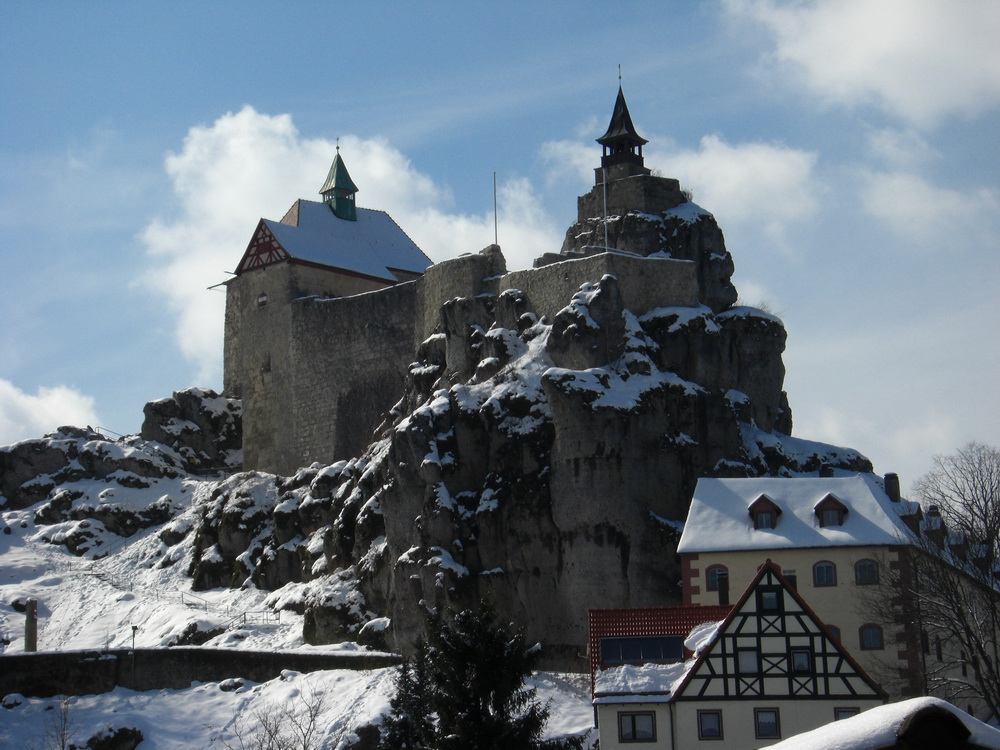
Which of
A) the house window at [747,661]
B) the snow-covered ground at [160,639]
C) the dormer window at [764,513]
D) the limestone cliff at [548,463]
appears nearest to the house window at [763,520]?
the dormer window at [764,513]

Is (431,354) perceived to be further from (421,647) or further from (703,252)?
(421,647)

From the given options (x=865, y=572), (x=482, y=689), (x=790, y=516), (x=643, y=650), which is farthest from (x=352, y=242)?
(x=482, y=689)

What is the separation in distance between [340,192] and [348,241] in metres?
5.61

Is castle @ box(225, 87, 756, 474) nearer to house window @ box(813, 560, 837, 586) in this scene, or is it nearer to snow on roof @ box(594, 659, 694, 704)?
house window @ box(813, 560, 837, 586)

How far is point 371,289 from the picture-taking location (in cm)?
7400

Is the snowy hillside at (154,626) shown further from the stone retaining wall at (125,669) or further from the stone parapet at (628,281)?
the stone parapet at (628,281)

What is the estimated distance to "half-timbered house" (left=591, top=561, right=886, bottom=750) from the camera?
31266 mm

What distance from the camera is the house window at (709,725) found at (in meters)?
31.5

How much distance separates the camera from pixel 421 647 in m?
35.2

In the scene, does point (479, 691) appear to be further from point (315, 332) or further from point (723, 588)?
point (315, 332)

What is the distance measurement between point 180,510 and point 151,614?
11.0 meters

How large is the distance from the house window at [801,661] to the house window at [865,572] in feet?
33.5

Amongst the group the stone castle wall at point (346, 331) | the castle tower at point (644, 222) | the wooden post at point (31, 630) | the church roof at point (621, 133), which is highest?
the church roof at point (621, 133)

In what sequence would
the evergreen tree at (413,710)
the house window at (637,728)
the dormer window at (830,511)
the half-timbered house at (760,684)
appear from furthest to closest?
1. the dormer window at (830,511)
2. the evergreen tree at (413,710)
3. the house window at (637,728)
4. the half-timbered house at (760,684)
